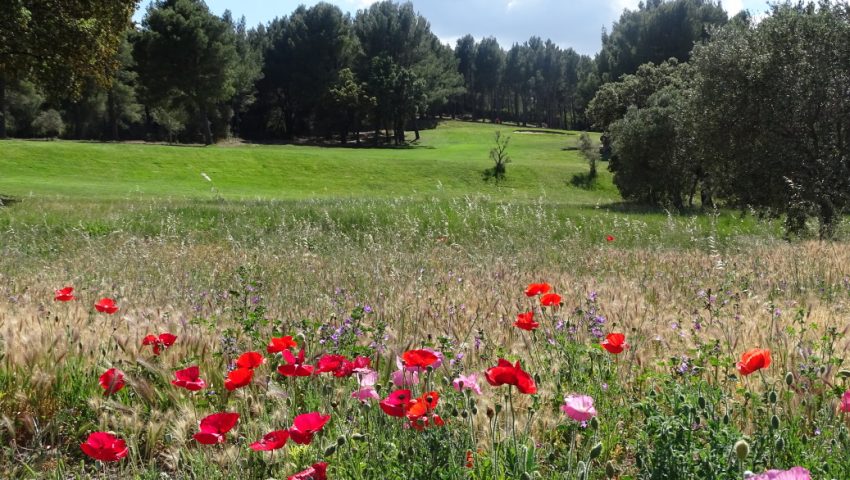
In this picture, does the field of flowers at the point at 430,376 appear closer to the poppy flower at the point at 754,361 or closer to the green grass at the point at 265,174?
the poppy flower at the point at 754,361

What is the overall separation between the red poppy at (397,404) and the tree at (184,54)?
66.1 meters

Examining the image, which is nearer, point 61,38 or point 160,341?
point 160,341

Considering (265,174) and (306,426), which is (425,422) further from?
(265,174)

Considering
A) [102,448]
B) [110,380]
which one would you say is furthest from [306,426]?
[110,380]

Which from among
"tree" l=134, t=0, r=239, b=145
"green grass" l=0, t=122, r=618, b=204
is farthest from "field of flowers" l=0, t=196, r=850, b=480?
"tree" l=134, t=0, r=239, b=145

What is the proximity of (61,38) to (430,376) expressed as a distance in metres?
22.5

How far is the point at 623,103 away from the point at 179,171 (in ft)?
93.9

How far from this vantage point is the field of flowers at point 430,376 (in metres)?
2.34

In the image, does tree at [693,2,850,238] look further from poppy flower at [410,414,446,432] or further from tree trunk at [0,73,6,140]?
tree trunk at [0,73,6,140]

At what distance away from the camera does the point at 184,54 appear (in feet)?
206

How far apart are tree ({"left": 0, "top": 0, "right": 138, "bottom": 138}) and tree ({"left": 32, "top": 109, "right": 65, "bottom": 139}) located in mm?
49967

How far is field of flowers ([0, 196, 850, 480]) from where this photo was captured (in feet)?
7.66

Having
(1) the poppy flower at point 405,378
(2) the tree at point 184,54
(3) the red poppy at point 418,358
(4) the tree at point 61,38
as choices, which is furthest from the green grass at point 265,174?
(3) the red poppy at point 418,358

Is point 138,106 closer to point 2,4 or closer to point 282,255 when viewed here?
point 2,4
